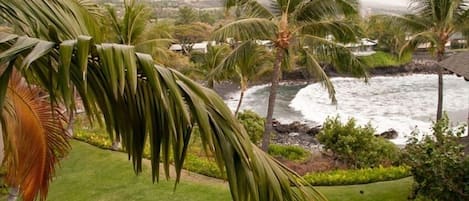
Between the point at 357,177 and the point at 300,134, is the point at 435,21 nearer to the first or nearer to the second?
the point at 300,134

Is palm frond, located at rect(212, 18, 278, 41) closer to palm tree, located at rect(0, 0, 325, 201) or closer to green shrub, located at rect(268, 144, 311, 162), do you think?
green shrub, located at rect(268, 144, 311, 162)

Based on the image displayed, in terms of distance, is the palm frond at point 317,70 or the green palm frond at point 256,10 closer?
the palm frond at point 317,70

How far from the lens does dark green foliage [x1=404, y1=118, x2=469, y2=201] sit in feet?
17.8

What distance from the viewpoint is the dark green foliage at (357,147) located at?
→ 32.2ft

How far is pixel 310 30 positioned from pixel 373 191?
3.43 m

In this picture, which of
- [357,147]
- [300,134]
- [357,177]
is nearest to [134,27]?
[357,147]

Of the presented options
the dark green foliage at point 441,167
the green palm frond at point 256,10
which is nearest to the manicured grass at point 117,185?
the dark green foliage at point 441,167

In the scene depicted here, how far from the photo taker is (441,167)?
547 centimetres

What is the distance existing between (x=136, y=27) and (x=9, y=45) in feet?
33.0

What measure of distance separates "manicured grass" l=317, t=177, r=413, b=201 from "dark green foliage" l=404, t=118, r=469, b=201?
138 cm

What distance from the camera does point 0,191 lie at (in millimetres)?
8547

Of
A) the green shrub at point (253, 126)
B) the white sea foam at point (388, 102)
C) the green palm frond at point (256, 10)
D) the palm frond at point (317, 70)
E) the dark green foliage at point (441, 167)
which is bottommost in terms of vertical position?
the white sea foam at point (388, 102)

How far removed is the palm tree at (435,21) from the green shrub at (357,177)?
16.2 ft

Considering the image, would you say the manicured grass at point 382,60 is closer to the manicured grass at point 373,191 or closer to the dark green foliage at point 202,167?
the dark green foliage at point 202,167
